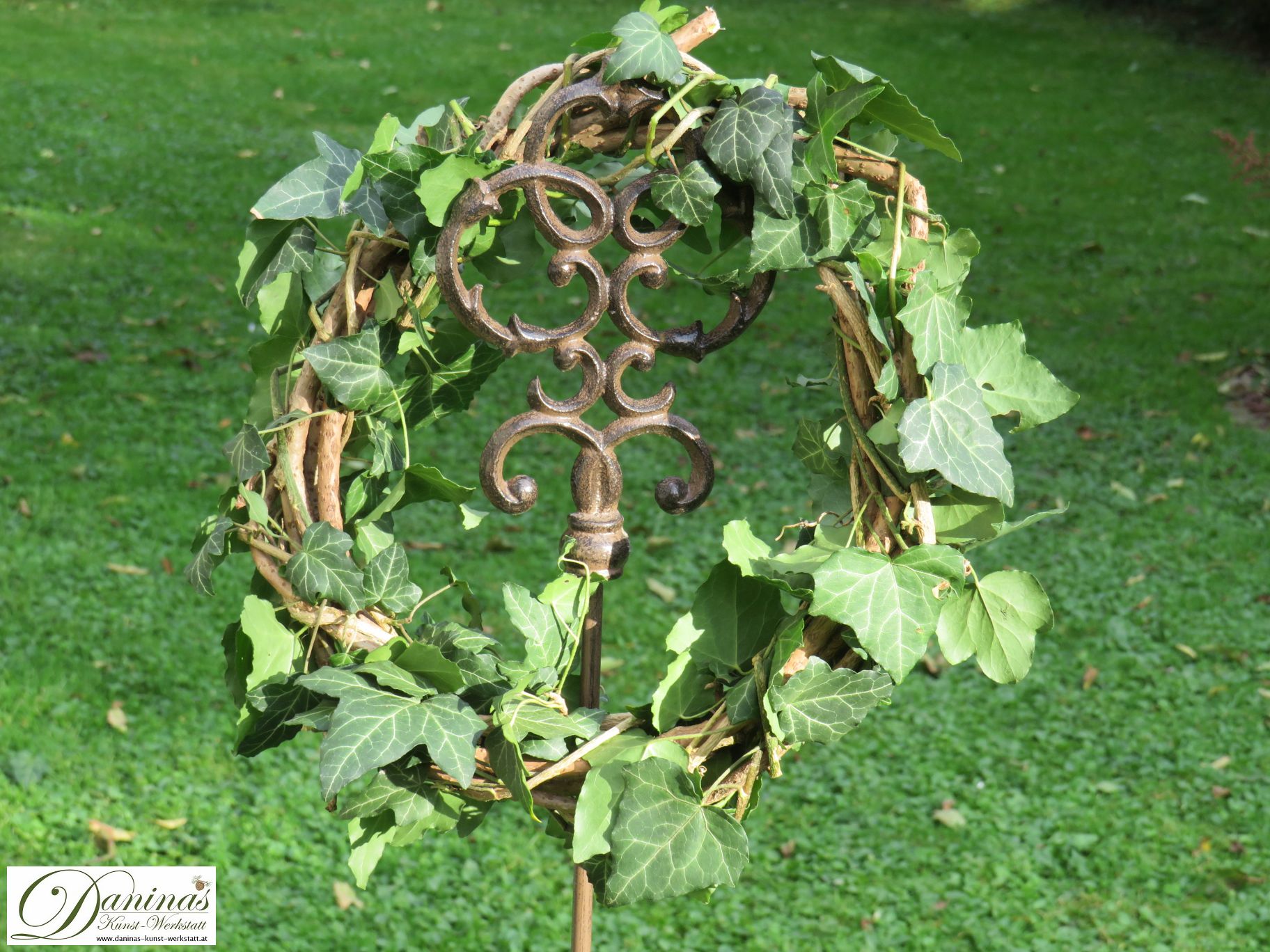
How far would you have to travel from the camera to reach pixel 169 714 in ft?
9.46

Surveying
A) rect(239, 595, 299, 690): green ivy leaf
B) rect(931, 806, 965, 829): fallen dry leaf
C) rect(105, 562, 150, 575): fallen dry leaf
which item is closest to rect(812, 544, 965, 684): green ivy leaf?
rect(239, 595, 299, 690): green ivy leaf

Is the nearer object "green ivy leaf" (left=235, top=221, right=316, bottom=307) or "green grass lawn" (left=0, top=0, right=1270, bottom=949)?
"green ivy leaf" (left=235, top=221, right=316, bottom=307)

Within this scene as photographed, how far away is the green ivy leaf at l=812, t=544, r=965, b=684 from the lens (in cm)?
108

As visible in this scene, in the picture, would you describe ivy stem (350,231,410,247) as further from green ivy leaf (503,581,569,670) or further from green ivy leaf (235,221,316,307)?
green ivy leaf (503,581,569,670)

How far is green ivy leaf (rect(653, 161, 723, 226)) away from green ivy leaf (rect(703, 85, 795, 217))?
0.02 metres

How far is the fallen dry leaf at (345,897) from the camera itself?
8.17 ft

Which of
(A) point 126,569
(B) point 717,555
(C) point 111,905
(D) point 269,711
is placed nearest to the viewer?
(D) point 269,711

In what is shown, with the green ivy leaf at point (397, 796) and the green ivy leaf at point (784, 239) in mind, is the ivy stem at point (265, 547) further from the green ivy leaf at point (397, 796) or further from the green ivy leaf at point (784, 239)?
the green ivy leaf at point (784, 239)

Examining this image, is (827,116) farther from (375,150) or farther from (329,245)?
(329,245)

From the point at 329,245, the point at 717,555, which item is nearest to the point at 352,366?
the point at 329,245

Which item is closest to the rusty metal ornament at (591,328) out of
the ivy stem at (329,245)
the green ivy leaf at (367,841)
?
the ivy stem at (329,245)

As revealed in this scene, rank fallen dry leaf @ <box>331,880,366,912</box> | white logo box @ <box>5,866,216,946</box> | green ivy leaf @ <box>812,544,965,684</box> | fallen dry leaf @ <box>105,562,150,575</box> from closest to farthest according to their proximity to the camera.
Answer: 1. green ivy leaf @ <box>812,544,965,684</box>
2. white logo box @ <box>5,866,216,946</box>
3. fallen dry leaf @ <box>331,880,366,912</box>
4. fallen dry leaf @ <box>105,562,150,575</box>

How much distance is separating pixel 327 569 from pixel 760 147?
574 millimetres

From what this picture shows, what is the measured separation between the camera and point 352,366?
1.19 m
